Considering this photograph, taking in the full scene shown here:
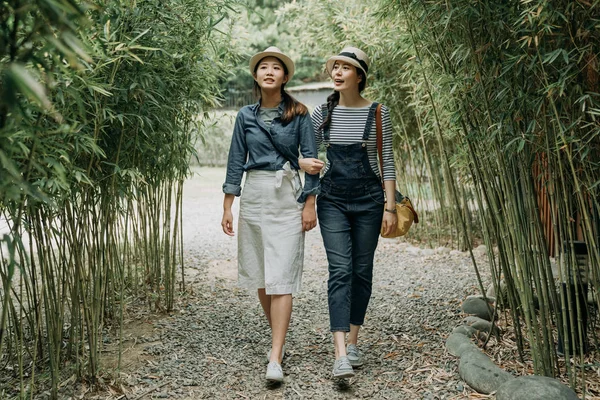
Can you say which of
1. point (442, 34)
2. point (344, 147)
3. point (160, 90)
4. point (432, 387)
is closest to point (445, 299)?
point (432, 387)

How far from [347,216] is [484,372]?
0.90 metres

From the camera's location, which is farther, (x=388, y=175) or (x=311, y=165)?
(x=388, y=175)

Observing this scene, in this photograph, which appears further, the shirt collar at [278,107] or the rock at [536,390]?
the shirt collar at [278,107]

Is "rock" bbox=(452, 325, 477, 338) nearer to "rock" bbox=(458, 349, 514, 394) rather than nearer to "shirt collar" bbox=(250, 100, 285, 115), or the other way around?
"rock" bbox=(458, 349, 514, 394)

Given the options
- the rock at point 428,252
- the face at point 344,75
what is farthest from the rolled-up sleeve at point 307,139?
the rock at point 428,252

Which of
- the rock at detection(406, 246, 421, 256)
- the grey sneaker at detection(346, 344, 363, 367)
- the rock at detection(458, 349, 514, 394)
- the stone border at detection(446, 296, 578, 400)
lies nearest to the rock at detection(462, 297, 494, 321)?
the stone border at detection(446, 296, 578, 400)

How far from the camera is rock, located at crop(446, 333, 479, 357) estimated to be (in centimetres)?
291

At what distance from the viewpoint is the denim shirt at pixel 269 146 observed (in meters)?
2.70

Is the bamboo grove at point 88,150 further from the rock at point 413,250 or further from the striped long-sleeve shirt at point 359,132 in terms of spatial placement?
the rock at point 413,250

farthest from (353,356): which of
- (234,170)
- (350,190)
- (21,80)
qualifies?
(21,80)

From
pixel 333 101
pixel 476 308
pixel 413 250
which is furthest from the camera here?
pixel 413 250

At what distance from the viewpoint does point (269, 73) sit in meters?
2.68

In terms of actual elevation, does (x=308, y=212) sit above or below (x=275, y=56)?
below

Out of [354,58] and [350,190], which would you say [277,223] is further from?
[354,58]
